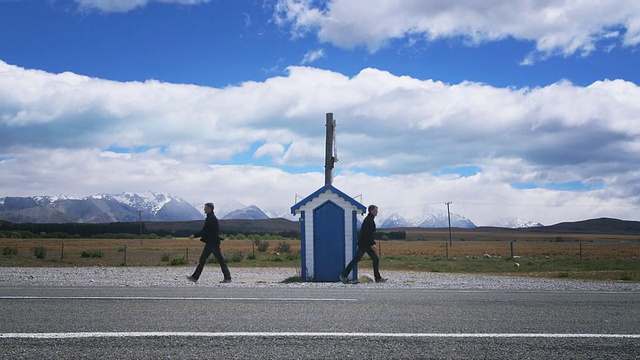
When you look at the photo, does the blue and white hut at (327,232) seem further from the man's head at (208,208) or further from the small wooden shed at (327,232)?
the man's head at (208,208)

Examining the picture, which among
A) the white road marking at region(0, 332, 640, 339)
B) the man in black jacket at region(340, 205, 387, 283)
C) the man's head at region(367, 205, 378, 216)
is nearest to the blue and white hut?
the man's head at region(367, 205, 378, 216)

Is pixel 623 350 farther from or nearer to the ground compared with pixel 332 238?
nearer to the ground

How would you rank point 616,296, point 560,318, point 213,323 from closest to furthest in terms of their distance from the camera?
point 213,323
point 560,318
point 616,296

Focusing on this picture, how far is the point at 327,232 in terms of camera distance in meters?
16.8

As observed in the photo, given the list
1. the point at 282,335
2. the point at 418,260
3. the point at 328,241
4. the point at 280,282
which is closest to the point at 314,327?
the point at 282,335

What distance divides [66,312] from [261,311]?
7.35 ft

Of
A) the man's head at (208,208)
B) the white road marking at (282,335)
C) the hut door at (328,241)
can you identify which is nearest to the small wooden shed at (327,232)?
the hut door at (328,241)

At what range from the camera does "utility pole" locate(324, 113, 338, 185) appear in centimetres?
1931

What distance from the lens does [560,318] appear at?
689cm

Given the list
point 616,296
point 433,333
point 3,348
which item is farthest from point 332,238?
point 3,348

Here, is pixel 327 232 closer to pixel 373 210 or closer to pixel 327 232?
pixel 327 232

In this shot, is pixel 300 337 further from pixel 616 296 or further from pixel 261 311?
pixel 616 296

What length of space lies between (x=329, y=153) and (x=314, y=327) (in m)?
13.6

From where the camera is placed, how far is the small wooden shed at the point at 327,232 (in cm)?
1666
